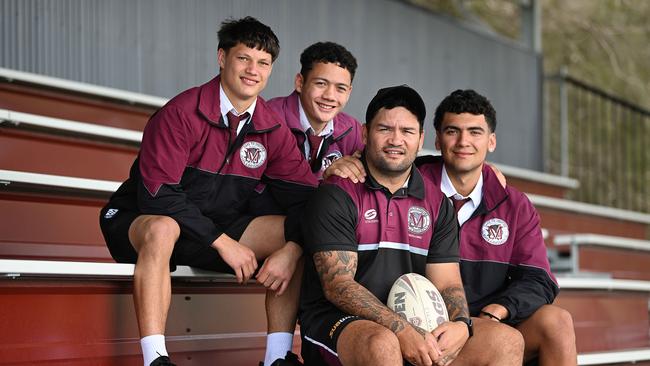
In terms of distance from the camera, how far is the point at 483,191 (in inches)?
125

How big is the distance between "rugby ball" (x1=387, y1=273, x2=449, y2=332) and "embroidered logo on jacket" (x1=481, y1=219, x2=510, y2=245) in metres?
0.53

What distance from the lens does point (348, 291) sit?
2.55m

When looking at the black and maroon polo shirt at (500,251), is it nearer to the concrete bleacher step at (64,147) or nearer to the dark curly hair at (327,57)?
the dark curly hair at (327,57)

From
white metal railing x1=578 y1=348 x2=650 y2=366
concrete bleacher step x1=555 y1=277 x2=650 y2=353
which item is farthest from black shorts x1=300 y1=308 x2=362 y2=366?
concrete bleacher step x1=555 y1=277 x2=650 y2=353

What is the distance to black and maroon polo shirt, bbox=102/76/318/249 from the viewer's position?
2.78 metres

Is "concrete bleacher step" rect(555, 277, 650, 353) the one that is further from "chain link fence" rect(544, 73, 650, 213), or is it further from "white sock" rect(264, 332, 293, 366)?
"chain link fence" rect(544, 73, 650, 213)

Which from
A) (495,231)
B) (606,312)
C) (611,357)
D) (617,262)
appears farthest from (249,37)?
(617,262)

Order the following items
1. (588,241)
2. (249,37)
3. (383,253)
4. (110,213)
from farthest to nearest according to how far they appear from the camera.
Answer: (588,241)
(249,37)
(110,213)
(383,253)

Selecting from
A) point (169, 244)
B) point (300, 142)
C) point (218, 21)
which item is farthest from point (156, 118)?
point (218, 21)

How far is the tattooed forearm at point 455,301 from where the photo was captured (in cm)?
269

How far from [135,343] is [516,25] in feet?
23.9

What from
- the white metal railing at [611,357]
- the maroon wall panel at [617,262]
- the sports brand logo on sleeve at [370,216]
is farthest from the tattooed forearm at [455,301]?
the maroon wall panel at [617,262]

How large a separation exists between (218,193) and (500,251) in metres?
0.99

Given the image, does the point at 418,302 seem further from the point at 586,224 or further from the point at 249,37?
the point at 586,224
